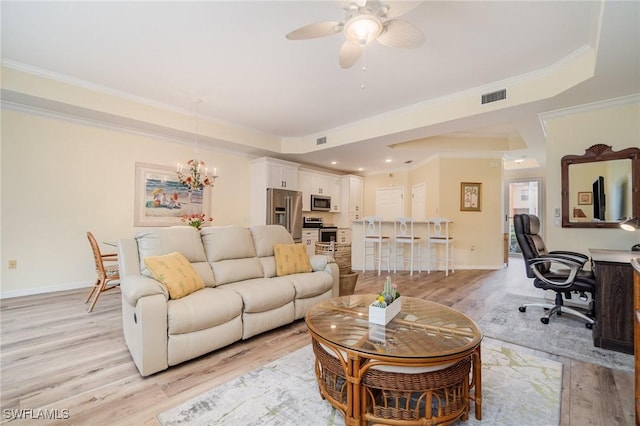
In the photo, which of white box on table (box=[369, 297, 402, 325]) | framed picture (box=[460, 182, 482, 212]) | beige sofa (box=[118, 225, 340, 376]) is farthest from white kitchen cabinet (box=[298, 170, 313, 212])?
white box on table (box=[369, 297, 402, 325])

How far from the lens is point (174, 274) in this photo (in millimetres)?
2359

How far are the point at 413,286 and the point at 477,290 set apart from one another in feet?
3.16

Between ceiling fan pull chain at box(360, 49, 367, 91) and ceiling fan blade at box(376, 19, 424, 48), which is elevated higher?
ceiling fan pull chain at box(360, 49, 367, 91)

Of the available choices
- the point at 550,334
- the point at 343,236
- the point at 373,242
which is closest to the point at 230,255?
the point at 550,334

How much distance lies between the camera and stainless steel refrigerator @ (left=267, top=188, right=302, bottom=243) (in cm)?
591

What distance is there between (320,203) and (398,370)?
6.05 metres

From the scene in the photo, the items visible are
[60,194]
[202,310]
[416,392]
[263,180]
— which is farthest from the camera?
[263,180]

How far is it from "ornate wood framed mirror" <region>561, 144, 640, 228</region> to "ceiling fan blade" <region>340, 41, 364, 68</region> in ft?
10.6

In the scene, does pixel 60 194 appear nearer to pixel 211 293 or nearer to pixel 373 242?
pixel 211 293

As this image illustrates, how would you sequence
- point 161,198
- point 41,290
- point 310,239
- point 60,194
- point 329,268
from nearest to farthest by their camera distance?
point 329,268 → point 41,290 → point 60,194 → point 161,198 → point 310,239

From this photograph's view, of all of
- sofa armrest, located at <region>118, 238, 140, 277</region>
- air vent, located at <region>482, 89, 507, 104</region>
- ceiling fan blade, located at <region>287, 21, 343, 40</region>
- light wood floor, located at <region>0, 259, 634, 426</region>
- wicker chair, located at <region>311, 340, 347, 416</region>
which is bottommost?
light wood floor, located at <region>0, 259, 634, 426</region>

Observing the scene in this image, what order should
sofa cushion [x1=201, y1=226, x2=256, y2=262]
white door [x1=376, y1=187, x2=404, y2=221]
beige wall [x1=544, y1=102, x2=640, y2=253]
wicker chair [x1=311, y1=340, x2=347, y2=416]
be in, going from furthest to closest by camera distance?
1. white door [x1=376, y1=187, x2=404, y2=221]
2. beige wall [x1=544, y1=102, x2=640, y2=253]
3. sofa cushion [x1=201, y1=226, x2=256, y2=262]
4. wicker chair [x1=311, y1=340, x2=347, y2=416]

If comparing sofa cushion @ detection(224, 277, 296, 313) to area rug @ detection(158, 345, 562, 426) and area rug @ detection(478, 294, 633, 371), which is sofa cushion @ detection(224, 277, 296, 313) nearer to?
area rug @ detection(158, 345, 562, 426)

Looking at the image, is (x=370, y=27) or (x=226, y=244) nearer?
(x=370, y=27)
